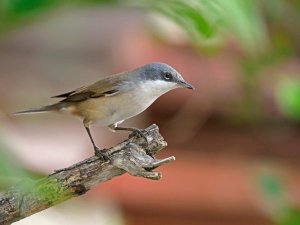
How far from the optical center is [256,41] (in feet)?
5.98

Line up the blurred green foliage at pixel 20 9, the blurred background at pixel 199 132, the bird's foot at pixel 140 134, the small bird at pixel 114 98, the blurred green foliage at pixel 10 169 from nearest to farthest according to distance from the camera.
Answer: the blurred green foliage at pixel 10 169, the bird's foot at pixel 140 134, the small bird at pixel 114 98, the blurred green foliage at pixel 20 9, the blurred background at pixel 199 132

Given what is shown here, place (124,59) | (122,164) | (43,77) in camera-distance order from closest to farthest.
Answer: (122,164), (124,59), (43,77)

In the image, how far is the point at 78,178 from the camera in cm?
124

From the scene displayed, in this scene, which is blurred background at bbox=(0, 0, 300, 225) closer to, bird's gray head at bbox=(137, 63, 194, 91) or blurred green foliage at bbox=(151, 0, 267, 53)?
bird's gray head at bbox=(137, 63, 194, 91)

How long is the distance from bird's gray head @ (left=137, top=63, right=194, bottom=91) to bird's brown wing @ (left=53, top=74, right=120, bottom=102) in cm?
6

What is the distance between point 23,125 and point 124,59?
1.63ft

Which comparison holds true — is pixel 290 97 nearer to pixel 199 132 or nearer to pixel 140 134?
pixel 199 132

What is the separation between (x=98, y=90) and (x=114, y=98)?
3 centimetres

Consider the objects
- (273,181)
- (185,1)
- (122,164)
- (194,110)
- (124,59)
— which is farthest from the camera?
(124,59)

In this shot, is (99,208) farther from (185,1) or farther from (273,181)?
(185,1)

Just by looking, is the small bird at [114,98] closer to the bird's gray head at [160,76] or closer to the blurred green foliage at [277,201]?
the bird's gray head at [160,76]

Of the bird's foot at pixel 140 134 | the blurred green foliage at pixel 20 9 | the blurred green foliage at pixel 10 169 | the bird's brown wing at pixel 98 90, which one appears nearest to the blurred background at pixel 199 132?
the blurred green foliage at pixel 20 9

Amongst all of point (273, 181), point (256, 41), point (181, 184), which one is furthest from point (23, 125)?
point (256, 41)

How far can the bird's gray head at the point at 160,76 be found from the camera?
1675 mm
